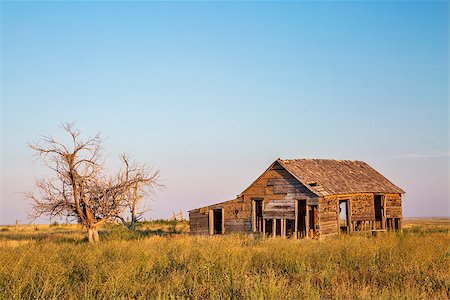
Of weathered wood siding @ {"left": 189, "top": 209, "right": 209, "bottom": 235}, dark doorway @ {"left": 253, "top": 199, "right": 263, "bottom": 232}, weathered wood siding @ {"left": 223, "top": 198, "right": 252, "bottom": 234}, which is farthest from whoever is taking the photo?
weathered wood siding @ {"left": 189, "top": 209, "right": 209, "bottom": 235}

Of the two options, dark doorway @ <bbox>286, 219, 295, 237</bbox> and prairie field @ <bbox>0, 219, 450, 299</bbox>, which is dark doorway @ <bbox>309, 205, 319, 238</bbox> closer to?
dark doorway @ <bbox>286, 219, 295, 237</bbox>

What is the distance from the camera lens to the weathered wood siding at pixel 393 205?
33.8 meters

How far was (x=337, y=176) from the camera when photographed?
106 feet

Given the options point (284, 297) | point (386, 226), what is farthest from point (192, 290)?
point (386, 226)

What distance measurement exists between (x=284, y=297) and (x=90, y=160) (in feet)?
61.4

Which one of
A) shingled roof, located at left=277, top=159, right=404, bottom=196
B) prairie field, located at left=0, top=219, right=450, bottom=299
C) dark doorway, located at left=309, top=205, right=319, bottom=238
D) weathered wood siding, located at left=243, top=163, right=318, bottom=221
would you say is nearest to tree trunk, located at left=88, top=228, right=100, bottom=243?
weathered wood siding, located at left=243, top=163, right=318, bottom=221

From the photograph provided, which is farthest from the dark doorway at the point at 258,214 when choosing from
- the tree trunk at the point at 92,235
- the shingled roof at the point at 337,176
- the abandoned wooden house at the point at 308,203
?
the tree trunk at the point at 92,235

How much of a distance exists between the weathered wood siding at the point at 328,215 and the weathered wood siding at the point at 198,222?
24.6ft

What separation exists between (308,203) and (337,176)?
15.0 ft

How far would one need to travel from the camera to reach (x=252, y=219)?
101ft

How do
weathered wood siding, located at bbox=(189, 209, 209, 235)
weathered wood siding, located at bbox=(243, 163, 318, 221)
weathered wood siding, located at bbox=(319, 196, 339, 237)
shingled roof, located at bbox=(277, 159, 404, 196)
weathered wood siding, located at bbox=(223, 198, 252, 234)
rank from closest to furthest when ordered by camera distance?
Answer: weathered wood siding, located at bbox=(319, 196, 339, 237), weathered wood siding, located at bbox=(243, 163, 318, 221), shingled roof, located at bbox=(277, 159, 404, 196), weathered wood siding, located at bbox=(223, 198, 252, 234), weathered wood siding, located at bbox=(189, 209, 209, 235)

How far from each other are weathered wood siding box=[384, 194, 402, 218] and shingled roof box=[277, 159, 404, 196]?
0.40m

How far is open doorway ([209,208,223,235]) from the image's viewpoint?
106 feet

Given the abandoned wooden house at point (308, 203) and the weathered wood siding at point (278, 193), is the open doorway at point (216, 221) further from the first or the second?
the weathered wood siding at point (278, 193)
